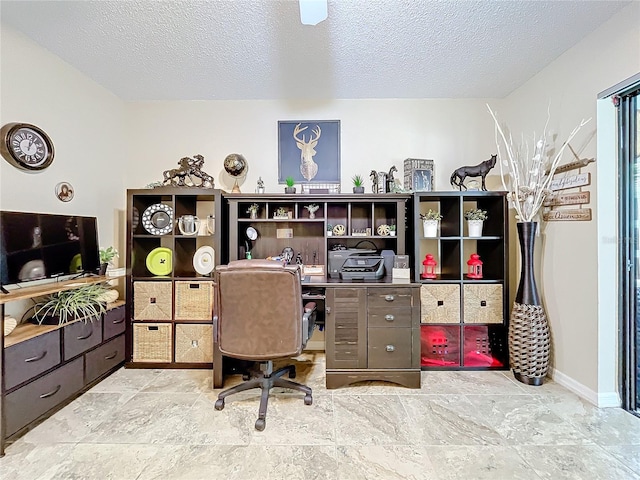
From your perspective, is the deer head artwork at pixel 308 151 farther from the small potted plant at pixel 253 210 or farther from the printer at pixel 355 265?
the printer at pixel 355 265

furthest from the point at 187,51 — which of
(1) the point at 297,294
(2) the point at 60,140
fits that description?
(1) the point at 297,294

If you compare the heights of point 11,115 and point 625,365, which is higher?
point 11,115

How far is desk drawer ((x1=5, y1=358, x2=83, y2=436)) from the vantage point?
5.85 feet

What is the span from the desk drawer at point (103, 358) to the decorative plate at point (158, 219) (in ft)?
3.33

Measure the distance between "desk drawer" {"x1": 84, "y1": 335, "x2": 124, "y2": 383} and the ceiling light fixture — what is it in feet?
9.21

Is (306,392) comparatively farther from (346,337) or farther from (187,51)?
(187,51)

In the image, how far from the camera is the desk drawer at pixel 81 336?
2197mm

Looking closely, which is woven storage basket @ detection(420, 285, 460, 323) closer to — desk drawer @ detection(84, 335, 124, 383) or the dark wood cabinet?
the dark wood cabinet

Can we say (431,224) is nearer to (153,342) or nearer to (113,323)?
(153,342)

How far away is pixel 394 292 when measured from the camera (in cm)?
246

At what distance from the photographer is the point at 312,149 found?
3275 millimetres

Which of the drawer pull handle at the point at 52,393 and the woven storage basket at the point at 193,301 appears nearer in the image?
the drawer pull handle at the point at 52,393

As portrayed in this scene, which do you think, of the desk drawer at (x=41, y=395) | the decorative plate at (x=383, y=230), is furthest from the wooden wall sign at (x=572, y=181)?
the desk drawer at (x=41, y=395)

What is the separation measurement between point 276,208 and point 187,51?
1.51 metres
